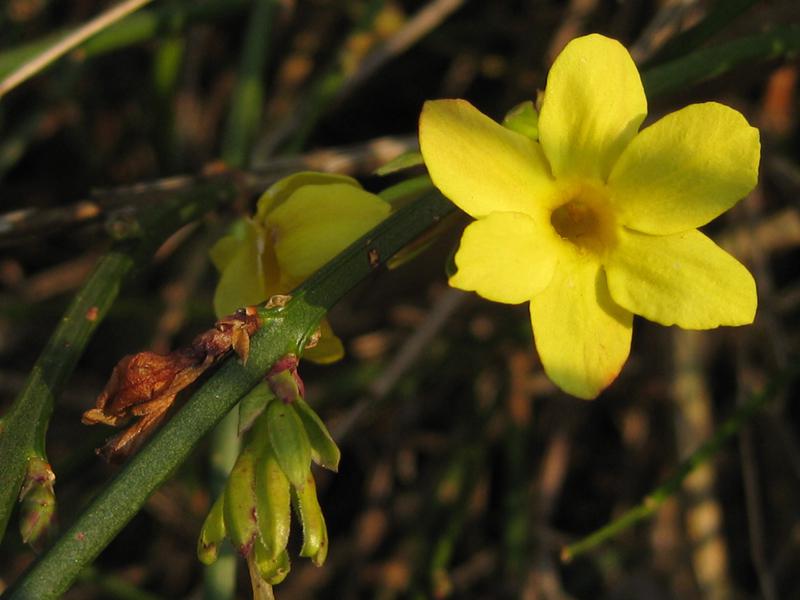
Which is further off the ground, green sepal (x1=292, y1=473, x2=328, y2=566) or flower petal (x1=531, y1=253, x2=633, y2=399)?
green sepal (x1=292, y1=473, x2=328, y2=566)

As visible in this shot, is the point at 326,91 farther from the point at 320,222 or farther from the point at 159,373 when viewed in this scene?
the point at 159,373

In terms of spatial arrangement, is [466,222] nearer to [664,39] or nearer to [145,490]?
[145,490]

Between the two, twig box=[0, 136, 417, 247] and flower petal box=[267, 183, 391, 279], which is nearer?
flower petal box=[267, 183, 391, 279]

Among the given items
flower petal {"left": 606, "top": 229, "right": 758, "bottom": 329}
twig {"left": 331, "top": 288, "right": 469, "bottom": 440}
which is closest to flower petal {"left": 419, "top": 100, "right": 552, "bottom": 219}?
flower petal {"left": 606, "top": 229, "right": 758, "bottom": 329}

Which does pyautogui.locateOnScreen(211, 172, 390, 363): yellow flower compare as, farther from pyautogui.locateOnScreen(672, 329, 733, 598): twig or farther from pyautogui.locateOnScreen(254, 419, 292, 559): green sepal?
pyautogui.locateOnScreen(672, 329, 733, 598): twig

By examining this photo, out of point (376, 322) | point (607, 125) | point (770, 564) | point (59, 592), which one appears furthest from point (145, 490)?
point (770, 564)

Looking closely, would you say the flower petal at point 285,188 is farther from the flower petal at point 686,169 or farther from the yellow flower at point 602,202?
the flower petal at point 686,169

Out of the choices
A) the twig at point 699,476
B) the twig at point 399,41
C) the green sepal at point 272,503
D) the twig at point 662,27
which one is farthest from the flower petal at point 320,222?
the twig at point 699,476
